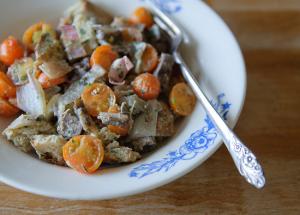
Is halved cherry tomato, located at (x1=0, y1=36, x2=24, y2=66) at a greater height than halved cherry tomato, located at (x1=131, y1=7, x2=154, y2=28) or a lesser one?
greater

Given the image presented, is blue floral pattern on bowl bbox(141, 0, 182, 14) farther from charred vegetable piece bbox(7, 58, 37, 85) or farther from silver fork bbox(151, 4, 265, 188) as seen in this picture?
charred vegetable piece bbox(7, 58, 37, 85)

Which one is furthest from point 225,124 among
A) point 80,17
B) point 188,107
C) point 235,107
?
point 80,17

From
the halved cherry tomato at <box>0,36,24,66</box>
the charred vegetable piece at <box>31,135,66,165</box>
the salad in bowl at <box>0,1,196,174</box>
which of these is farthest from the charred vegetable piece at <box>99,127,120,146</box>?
the halved cherry tomato at <box>0,36,24,66</box>

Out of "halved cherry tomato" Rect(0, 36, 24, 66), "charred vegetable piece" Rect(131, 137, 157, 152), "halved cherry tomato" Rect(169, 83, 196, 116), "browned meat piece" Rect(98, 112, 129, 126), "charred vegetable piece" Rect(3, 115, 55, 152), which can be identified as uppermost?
"halved cherry tomato" Rect(0, 36, 24, 66)

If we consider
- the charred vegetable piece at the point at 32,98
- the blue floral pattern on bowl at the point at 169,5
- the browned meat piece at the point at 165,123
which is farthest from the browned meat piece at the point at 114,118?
the blue floral pattern on bowl at the point at 169,5

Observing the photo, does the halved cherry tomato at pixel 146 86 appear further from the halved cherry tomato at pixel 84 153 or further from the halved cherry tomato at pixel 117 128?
the halved cherry tomato at pixel 84 153

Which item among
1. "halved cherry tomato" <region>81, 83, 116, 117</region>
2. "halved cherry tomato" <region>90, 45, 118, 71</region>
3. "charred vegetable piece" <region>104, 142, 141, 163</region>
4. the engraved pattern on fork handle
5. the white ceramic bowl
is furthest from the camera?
"halved cherry tomato" <region>90, 45, 118, 71</region>

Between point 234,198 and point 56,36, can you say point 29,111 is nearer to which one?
point 56,36
